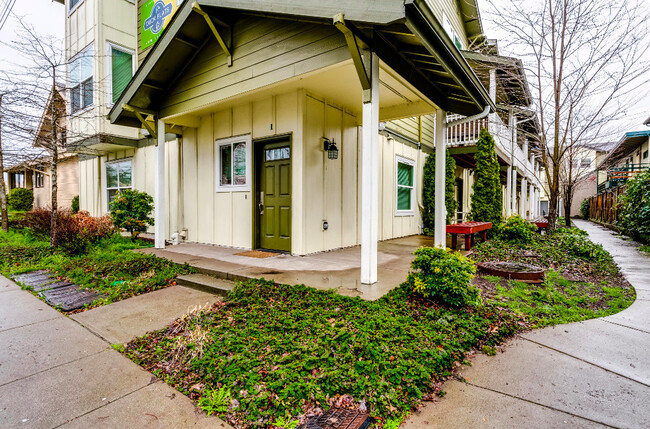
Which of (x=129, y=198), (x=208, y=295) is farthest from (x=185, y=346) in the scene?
(x=129, y=198)

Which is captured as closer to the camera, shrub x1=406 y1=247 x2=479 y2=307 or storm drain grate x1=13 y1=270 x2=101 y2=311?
shrub x1=406 y1=247 x2=479 y2=307

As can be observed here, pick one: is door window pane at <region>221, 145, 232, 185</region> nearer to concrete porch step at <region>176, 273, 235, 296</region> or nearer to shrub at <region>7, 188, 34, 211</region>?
concrete porch step at <region>176, 273, 235, 296</region>

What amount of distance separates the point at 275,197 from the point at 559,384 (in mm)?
4846

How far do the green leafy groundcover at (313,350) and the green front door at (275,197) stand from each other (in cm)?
253

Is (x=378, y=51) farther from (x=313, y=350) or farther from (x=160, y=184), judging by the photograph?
(x=160, y=184)

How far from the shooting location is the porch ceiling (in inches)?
123

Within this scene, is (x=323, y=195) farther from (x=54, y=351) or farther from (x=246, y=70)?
(x=54, y=351)

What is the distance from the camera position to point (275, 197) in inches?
236

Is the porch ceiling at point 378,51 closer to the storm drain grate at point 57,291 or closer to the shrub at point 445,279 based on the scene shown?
the shrub at point 445,279

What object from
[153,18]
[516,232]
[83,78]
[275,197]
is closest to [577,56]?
[516,232]

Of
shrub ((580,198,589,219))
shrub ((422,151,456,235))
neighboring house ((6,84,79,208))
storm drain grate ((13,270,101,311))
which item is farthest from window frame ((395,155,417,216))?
shrub ((580,198,589,219))

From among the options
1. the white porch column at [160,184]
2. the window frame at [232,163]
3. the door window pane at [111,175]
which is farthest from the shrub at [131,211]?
the door window pane at [111,175]

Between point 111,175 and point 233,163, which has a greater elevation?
point 111,175

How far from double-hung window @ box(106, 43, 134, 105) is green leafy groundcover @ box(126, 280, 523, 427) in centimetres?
885
